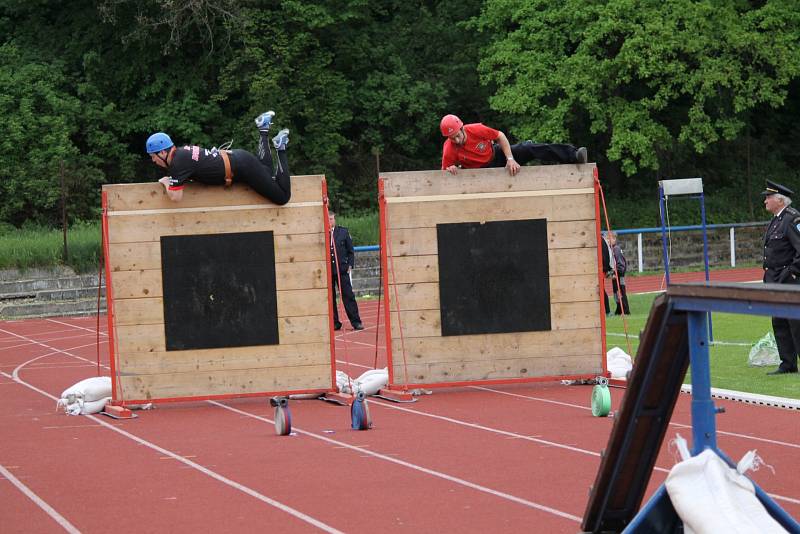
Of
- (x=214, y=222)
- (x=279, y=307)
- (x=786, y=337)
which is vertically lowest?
(x=786, y=337)

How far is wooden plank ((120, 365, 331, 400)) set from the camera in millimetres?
11688

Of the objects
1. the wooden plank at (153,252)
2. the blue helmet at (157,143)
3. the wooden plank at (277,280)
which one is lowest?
the wooden plank at (277,280)

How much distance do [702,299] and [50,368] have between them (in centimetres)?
1250

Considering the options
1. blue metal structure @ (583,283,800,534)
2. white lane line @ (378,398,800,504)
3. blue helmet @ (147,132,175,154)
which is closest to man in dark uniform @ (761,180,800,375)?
white lane line @ (378,398,800,504)

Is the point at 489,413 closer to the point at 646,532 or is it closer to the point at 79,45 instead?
the point at 646,532

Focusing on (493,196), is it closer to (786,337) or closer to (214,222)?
(214,222)

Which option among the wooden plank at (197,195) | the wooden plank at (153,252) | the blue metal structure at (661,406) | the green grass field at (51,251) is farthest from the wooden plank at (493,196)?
the green grass field at (51,251)

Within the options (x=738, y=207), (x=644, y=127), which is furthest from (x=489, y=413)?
(x=738, y=207)

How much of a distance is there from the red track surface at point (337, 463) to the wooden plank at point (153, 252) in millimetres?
1398

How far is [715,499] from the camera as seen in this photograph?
16.1 ft

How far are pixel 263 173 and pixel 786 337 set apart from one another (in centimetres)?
535

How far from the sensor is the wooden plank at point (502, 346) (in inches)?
480

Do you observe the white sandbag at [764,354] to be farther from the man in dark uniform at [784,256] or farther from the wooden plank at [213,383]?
the wooden plank at [213,383]

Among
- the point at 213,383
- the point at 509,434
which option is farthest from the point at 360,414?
the point at 213,383
